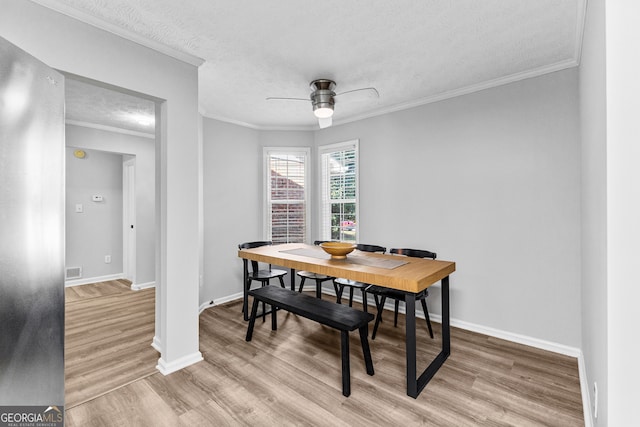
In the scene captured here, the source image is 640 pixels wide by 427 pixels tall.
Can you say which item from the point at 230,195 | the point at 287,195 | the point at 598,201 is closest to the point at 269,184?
the point at 287,195

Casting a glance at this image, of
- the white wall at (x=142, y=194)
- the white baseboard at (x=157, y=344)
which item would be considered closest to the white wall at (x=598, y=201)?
the white baseboard at (x=157, y=344)

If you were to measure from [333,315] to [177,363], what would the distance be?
1.31 meters

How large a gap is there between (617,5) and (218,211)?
3909mm

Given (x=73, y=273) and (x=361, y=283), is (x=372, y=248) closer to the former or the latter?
(x=361, y=283)

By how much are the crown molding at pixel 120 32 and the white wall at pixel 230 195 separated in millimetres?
1482

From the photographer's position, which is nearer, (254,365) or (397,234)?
(254,365)

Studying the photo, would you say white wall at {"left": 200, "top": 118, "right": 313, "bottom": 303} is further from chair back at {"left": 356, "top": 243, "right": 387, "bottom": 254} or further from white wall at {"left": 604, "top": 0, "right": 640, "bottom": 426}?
→ white wall at {"left": 604, "top": 0, "right": 640, "bottom": 426}

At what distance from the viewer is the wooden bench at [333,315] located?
2.04m

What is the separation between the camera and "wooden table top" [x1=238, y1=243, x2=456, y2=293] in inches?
78.2

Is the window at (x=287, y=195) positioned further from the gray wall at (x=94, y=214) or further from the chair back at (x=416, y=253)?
the gray wall at (x=94, y=214)

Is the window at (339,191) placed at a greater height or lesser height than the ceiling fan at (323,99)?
lesser

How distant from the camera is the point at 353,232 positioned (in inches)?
167

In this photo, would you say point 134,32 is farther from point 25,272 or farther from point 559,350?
point 559,350

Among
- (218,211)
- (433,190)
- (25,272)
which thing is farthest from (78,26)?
(433,190)
